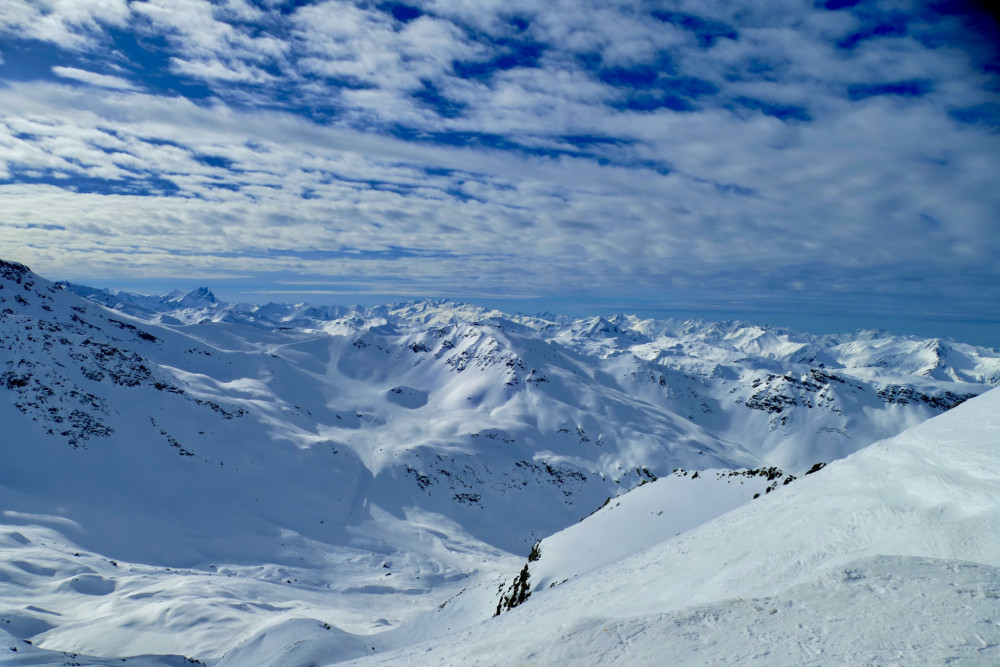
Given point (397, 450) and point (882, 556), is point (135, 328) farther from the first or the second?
point (882, 556)

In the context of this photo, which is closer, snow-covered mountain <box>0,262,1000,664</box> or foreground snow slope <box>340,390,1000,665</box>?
foreground snow slope <box>340,390,1000,665</box>

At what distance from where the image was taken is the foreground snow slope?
7.67 m

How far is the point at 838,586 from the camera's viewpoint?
30.2ft

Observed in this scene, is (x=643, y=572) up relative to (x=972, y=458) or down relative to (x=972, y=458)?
down

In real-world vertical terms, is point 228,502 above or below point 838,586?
below

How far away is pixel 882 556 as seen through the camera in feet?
31.7

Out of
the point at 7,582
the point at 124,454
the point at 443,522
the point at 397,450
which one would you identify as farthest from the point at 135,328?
the point at 7,582

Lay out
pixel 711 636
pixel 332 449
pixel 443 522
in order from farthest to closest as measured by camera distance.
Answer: pixel 332 449 < pixel 443 522 < pixel 711 636

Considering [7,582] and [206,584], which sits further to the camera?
[206,584]

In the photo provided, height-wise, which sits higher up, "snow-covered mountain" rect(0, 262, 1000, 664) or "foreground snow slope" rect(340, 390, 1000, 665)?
"foreground snow slope" rect(340, 390, 1000, 665)

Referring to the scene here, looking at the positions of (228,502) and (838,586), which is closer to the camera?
(838,586)

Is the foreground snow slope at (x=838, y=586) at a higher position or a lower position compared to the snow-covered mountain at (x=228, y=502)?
higher

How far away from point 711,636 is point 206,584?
215ft

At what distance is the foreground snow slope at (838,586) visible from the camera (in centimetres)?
767
